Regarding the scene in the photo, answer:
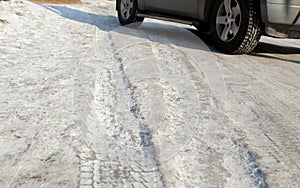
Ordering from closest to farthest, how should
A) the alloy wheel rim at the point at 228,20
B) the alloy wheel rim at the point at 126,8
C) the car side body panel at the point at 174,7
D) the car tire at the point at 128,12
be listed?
the alloy wheel rim at the point at 228,20
the car side body panel at the point at 174,7
the car tire at the point at 128,12
the alloy wheel rim at the point at 126,8

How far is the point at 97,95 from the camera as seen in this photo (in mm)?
3289

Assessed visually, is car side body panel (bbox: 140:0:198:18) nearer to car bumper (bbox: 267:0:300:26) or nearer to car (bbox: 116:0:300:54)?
car (bbox: 116:0:300:54)

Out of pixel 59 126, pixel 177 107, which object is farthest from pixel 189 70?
pixel 59 126

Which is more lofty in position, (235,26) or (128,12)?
(235,26)

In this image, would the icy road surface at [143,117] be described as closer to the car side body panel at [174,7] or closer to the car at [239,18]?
the car at [239,18]

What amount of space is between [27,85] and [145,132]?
132 cm

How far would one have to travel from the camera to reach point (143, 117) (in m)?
2.90

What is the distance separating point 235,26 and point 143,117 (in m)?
2.75

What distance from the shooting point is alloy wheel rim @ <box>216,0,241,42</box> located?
515cm

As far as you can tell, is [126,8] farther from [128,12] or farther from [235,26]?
[235,26]

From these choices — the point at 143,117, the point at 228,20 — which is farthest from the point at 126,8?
the point at 143,117

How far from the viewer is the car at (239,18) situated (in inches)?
184

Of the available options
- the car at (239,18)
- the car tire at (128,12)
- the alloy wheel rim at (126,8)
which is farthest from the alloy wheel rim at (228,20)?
the alloy wheel rim at (126,8)

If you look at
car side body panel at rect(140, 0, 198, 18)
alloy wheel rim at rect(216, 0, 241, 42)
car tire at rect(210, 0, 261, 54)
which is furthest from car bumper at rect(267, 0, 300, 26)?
car side body panel at rect(140, 0, 198, 18)
